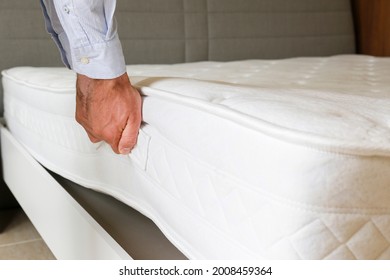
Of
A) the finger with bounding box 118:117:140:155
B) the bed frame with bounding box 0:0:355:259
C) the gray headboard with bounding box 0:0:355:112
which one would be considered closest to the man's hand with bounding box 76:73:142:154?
the finger with bounding box 118:117:140:155

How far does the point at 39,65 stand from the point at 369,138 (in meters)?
1.43

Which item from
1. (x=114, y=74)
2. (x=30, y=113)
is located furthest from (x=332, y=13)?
(x=114, y=74)

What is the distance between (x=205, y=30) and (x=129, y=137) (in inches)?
49.9

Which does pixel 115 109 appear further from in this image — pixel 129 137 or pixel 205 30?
pixel 205 30

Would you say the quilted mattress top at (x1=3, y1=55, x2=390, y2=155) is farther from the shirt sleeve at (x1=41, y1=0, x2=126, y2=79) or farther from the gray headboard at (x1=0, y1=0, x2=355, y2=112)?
the gray headboard at (x1=0, y1=0, x2=355, y2=112)

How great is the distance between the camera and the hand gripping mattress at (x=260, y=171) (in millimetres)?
506

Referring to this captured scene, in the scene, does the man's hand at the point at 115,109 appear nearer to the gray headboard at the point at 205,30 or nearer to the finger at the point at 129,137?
the finger at the point at 129,137

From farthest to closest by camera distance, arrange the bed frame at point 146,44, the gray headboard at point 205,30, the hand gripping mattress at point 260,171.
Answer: the gray headboard at point 205,30 < the bed frame at point 146,44 < the hand gripping mattress at point 260,171

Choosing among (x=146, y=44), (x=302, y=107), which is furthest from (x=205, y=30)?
(x=302, y=107)

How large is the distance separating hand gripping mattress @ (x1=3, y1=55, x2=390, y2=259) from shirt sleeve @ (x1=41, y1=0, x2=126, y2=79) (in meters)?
0.06

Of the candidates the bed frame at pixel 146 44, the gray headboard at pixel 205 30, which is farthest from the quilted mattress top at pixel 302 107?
the gray headboard at pixel 205 30

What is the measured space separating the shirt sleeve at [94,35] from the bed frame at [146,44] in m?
0.26

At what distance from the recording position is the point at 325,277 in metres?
0.53

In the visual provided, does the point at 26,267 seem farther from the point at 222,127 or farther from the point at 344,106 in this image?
the point at 344,106
